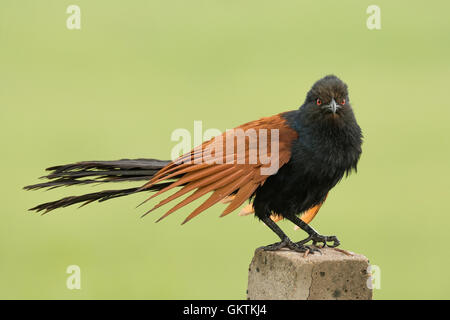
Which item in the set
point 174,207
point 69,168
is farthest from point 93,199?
point 174,207

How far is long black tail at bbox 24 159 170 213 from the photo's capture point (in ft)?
16.6

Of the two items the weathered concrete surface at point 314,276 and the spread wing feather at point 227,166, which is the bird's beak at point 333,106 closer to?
the spread wing feather at point 227,166

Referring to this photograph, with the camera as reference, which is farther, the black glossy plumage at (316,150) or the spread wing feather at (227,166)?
the black glossy plumage at (316,150)

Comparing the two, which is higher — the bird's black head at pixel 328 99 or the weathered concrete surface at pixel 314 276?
the bird's black head at pixel 328 99

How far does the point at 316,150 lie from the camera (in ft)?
16.1

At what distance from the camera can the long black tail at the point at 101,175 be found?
5.06 meters

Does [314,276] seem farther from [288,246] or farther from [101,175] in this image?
[101,175]

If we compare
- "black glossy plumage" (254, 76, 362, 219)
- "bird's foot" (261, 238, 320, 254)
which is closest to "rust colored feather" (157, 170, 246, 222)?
"black glossy plumage" (254, 76, 362, 219)

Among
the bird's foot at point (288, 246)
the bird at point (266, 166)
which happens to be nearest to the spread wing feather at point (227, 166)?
the bird at point (266, 166)

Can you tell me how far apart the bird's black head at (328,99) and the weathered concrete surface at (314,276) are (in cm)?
86

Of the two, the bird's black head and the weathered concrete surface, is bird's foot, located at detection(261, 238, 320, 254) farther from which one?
the bird's black head

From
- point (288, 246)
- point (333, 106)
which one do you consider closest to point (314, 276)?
point (288, 246)

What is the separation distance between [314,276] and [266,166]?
28.2 inches

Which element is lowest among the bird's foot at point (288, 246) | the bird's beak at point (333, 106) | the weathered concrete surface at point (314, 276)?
the weathered concrete surface at point (314, 276)
